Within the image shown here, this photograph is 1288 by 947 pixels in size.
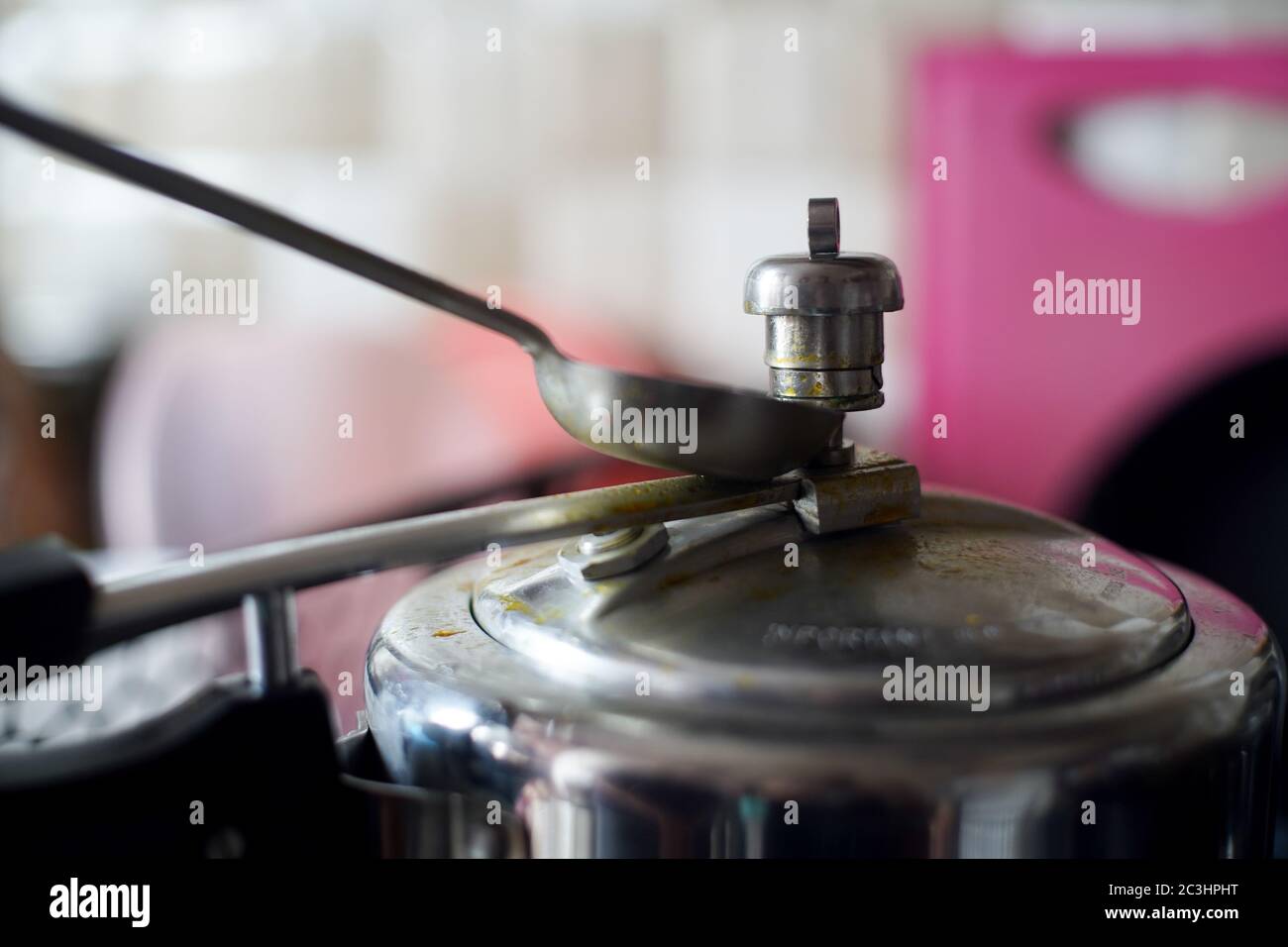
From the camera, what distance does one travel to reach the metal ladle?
0.45 meters

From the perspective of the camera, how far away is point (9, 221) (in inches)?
109

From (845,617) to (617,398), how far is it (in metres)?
0.12

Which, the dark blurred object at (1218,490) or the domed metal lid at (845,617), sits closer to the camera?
the domed metal lid at (845,617)

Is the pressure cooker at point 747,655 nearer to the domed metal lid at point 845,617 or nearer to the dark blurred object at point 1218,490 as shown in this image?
the domed metal lid at point 845,617

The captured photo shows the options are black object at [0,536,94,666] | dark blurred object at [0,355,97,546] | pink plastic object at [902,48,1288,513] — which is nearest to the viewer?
black object at [0,536,94,666]

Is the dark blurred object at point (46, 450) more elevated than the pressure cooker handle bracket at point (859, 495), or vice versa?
the pressure cooker handle bracket at point (859, 495)

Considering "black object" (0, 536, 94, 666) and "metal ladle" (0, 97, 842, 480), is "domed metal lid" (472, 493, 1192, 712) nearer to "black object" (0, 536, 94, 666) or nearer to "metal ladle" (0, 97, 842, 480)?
"metal ladle" (0, 97, 842, 480)

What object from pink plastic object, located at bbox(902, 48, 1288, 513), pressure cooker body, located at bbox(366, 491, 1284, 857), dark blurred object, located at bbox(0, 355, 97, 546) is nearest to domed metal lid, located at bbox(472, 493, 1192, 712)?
pressure cooker body, located at bbox(366, 491, 1284, 857)

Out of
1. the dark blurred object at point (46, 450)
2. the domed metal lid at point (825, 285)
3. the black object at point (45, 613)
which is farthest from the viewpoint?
the dark blurred object at point (46, 450)

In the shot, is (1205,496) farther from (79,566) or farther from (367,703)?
(79,566)

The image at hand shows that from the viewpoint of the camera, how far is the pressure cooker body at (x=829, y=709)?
39cm

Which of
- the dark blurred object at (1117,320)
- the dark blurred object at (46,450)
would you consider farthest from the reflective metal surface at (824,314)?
the dark blurred object at (46,450)

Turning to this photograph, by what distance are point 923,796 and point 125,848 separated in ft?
0.83

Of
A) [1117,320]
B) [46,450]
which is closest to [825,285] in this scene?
[1117,320]
